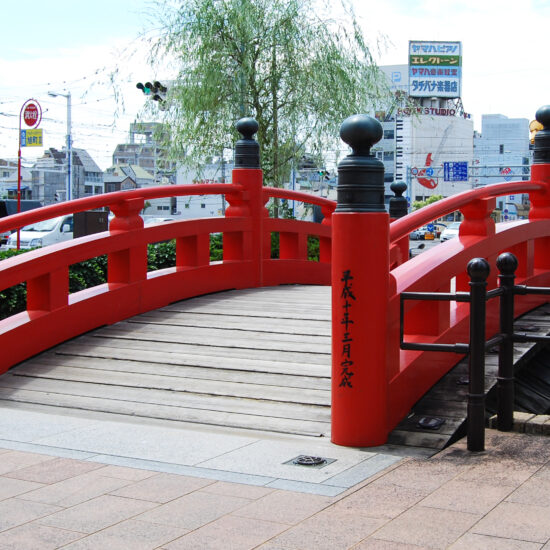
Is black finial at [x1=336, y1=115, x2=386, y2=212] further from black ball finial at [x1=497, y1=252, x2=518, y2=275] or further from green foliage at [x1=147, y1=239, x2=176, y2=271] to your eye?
green foliage at [x1=147, y1=239, x2=176, y2=271]

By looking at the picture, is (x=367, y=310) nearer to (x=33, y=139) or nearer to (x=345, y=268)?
(x=345, y=268)

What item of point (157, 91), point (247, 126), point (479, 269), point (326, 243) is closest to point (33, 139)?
point (157, 91)

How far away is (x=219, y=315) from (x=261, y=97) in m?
10.5

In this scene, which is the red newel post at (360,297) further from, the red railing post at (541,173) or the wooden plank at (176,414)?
the red railing post at (541,173)

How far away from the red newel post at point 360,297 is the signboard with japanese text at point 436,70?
100.0 m

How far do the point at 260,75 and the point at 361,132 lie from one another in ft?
42.2

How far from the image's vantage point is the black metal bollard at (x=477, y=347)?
16.0ft

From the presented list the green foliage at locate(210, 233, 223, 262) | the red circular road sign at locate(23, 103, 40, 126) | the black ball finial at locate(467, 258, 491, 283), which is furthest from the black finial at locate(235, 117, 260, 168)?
the red circular road sign at locate(23, 103, 40, 126)

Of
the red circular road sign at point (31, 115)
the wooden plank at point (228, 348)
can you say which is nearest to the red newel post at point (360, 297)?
the wooden plank at point (228, 348)

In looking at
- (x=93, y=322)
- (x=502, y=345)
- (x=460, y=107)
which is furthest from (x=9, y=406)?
(x=460, y=107)

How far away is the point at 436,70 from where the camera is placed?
103000 millimetres

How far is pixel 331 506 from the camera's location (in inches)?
153

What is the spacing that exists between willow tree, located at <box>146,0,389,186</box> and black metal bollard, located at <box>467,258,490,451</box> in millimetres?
12785

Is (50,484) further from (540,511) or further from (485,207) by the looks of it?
(485,207)
